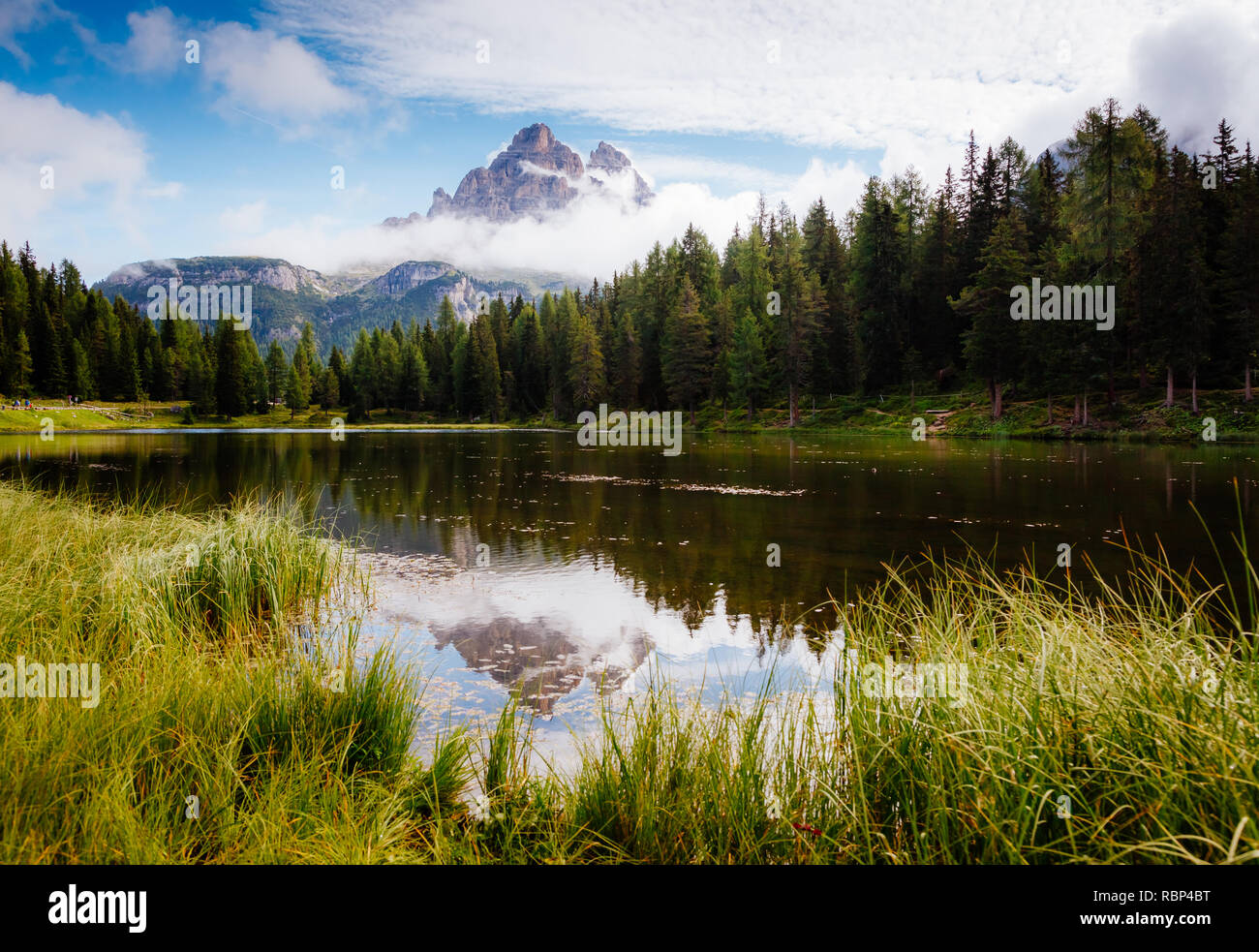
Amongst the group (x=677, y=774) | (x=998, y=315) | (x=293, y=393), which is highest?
(x=998, y=315)

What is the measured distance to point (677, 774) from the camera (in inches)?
170

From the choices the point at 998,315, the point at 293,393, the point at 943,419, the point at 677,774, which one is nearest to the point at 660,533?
the point at 677,774

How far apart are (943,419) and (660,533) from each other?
157 feet

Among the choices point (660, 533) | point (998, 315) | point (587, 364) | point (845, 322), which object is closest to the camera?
point (660, 533)

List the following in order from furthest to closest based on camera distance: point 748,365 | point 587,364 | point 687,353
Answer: point 587,364
point 687,353
point 748,365

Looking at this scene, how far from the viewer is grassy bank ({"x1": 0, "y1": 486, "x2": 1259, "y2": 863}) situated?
3.39 m

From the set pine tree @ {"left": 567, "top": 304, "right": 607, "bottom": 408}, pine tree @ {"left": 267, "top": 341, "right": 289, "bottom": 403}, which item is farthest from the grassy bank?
pine tree @ {"left": 267, "top": 341, "right": 289, "bottom": 403}

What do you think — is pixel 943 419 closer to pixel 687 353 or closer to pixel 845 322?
pixel 845 322

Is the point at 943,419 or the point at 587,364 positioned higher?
the point at 587,364

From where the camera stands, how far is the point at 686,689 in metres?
7.52

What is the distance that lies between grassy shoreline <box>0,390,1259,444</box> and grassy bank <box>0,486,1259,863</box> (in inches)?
1836

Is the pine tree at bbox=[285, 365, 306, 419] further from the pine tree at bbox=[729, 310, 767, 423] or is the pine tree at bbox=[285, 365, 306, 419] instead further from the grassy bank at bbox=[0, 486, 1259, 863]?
the grassy bank at bbox=[0, 486, 1259, 863]
